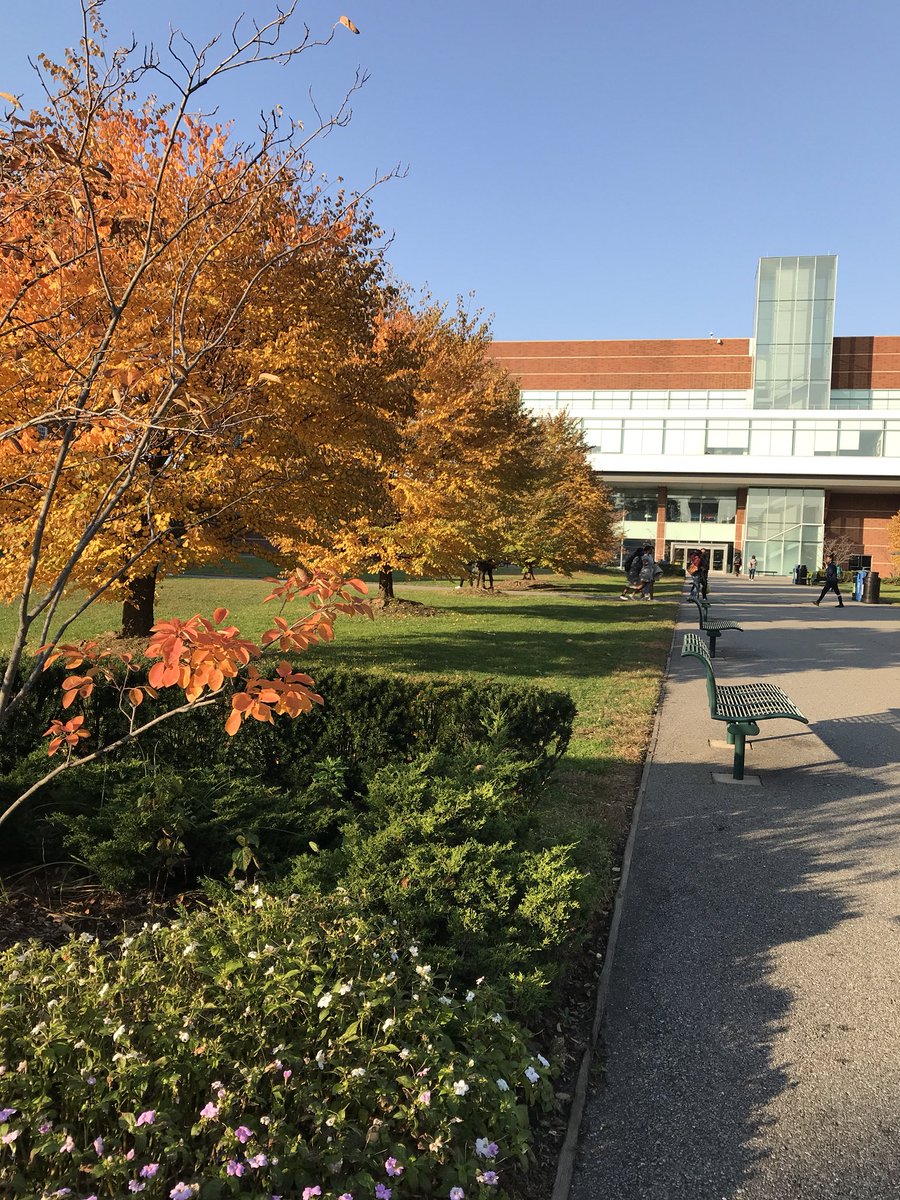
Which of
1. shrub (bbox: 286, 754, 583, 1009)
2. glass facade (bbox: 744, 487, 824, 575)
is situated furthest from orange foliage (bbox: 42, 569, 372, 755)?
glass facade (bbox: 744, 487, 824, 575)

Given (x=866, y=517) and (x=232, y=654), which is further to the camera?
(x=866, y=517)

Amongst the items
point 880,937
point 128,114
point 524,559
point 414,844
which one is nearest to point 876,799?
point 880,937

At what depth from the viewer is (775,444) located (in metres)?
56.3

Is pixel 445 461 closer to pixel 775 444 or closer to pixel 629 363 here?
pixel 775 444

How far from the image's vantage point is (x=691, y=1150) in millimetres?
2443

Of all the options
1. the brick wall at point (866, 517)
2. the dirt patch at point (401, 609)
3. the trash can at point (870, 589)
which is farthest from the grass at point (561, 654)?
the brick wall at point (866, 517)

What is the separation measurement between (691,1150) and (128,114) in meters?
9.84

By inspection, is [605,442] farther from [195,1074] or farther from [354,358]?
[195,1074]

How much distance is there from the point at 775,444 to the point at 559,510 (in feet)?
114

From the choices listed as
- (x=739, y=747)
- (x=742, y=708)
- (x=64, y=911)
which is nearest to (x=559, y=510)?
(x=742, y=708)

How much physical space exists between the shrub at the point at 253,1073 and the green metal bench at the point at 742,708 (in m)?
4.23

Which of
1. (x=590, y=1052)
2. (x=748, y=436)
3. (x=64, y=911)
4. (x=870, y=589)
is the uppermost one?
(x=748, y=436)

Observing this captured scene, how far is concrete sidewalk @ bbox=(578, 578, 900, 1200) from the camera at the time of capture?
2408 mm

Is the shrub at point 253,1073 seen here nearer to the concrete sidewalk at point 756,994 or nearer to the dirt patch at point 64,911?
the concrete sidewalk at point 756,994
